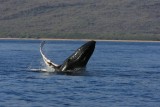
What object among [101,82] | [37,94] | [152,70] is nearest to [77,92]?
[37,94]

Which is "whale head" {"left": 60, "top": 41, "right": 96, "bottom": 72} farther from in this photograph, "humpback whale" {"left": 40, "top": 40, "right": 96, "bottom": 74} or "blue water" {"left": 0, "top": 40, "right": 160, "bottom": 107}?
"blue water" {"left": 0, "top": 40, "right": 160, "bottom": 107}

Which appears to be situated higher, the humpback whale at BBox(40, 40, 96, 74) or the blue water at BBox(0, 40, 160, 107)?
the humpback whale at BBox(40, 40, 96, 74)

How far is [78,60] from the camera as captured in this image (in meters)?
51.3

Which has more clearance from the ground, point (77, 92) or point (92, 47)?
point (92, 47)

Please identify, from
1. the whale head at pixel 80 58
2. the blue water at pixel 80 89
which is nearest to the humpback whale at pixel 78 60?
the whale head at pixel 80 58

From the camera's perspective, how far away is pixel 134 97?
131ft

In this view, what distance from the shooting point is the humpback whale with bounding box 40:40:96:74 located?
50688 mm

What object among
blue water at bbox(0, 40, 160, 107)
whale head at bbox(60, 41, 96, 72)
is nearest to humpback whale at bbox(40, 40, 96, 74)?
whale head at bbox(60, 41, 96, 72)

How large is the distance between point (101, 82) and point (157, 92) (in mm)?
5604

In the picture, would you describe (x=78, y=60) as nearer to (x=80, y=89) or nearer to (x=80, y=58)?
(x=80, y=58)

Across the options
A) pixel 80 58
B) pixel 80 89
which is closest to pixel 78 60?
pixel 80 58

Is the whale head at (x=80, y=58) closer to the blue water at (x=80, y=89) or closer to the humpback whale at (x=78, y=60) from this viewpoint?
the humpback whale at (x=78, y=60)

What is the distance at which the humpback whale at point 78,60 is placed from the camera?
50.7 m

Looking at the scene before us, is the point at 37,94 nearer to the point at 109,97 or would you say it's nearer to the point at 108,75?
the point at 109,97
